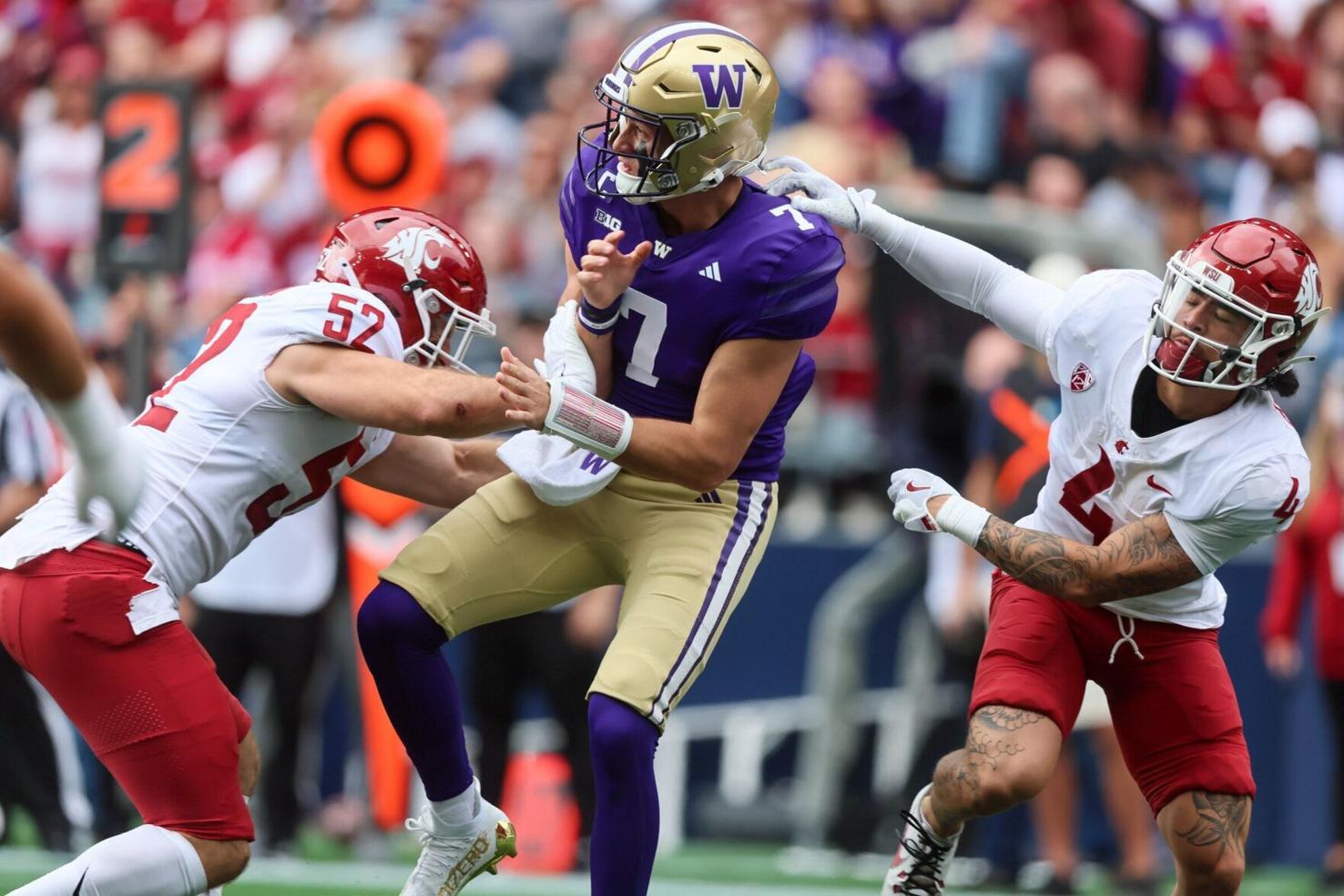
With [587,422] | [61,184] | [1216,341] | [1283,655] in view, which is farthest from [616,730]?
[61,184]

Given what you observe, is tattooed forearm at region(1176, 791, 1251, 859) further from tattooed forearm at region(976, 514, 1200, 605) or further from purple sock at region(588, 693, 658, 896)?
purple sock at region(588, 693, 658, 896)

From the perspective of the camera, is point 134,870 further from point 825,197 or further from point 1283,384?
point 1283,384

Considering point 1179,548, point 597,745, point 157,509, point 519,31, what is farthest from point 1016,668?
point 519,31

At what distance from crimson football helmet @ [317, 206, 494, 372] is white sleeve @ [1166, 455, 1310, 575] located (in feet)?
5.86

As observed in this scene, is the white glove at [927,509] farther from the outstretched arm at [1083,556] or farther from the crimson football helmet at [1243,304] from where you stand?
the crimson football helmet at [1243,304]

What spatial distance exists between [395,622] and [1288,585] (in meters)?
4.89

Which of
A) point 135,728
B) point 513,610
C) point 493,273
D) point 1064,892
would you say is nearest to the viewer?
point 135,728

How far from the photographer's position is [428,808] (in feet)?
17.4

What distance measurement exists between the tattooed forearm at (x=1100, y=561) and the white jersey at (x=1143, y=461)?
0.16 feet

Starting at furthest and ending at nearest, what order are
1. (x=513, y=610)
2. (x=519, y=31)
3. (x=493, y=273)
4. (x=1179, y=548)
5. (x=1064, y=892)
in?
(x=519, y=31) < (x=493, y=273) < (x=1064, y=892) < (x=513, y=610) < (x=1179, y=548)

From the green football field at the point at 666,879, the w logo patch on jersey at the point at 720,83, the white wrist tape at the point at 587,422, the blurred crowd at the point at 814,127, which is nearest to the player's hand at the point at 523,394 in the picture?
the white wrist tape at the point at 587,422

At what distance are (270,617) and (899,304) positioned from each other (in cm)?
329

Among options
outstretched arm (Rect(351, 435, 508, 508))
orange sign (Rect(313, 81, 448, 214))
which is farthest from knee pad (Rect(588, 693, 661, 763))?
orange sign (Rect(313, 81, 448, 214))

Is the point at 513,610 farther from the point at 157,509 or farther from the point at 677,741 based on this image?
the point at 677,741
